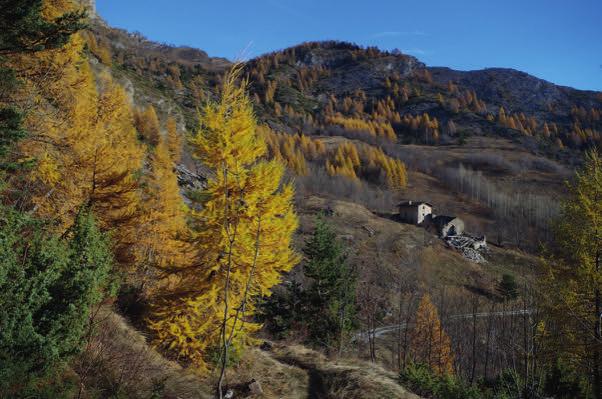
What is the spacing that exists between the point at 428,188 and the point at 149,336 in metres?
131

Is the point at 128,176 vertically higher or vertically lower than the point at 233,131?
lower

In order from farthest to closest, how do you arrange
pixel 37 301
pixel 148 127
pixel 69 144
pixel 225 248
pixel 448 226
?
pixel 448 226 < pixel 148 127 < pixel 69 144 < pixel 225 248 < pixel 37 301

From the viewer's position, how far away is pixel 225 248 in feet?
31.4

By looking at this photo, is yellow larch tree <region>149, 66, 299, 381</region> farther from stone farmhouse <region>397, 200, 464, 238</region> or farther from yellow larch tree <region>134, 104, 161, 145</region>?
stone farmhouse <region>397, 200, 464, 238</region>

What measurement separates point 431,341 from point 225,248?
30.7 meters

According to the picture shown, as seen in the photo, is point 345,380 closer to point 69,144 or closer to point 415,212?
point 69,144

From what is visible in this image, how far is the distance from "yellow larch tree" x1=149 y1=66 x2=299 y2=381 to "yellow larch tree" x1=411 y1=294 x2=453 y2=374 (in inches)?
1083

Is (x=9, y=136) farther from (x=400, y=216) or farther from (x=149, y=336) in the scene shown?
(x=400, y=216)

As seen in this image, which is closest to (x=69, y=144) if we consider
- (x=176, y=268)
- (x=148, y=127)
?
(x=176, y=268)

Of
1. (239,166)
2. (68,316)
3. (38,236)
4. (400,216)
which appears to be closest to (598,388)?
Result: (239,166)

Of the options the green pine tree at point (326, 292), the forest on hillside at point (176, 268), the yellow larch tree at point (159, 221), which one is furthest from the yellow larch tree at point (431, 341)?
the yellow larch tree at point (159, 221)

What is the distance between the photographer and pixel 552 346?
14.3 metres

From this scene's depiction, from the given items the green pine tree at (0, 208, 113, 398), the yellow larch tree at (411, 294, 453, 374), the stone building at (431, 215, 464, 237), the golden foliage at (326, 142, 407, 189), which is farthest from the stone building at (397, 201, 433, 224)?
the green pine tree at (0, 208, 113, 398)

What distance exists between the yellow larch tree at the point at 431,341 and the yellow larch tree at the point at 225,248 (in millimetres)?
27517
